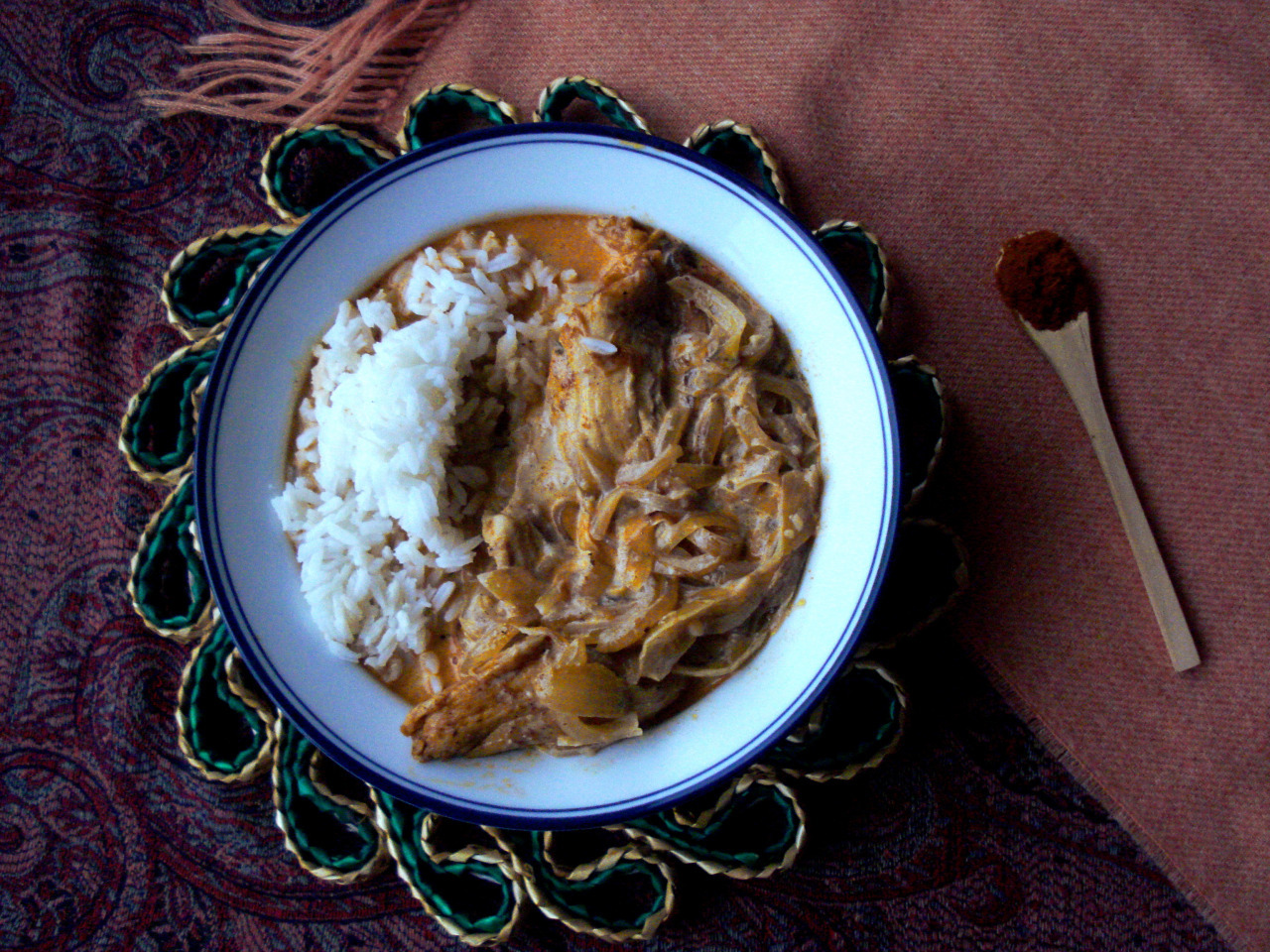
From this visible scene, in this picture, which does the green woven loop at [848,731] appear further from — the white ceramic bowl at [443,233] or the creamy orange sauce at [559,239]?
the creamy orange sauce at [559,239]

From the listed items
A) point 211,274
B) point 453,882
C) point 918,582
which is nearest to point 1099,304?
point 918,582

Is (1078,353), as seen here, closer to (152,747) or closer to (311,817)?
(311,817)

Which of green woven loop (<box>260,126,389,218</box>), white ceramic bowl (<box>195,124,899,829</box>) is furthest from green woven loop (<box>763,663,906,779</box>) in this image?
green woven loop (<box>260,126,389,218</box>)

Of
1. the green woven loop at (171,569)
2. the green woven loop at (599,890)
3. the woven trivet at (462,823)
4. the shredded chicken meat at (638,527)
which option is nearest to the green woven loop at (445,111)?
the woven trivet at (462,823)

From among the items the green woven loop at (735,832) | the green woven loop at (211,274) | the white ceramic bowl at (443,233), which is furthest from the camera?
the green woven loop at (211,274)

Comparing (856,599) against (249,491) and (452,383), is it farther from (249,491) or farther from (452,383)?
(249,491)

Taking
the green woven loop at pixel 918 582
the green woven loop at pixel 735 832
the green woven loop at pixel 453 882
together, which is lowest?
the green woven loop at pixel 453 882

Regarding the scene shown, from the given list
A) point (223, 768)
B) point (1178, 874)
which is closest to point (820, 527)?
point (1178, 874)

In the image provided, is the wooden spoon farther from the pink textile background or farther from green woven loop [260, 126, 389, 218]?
green woven loop [260, 126, 389, 218]
